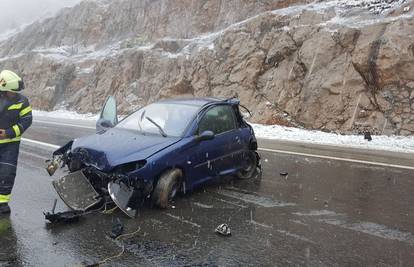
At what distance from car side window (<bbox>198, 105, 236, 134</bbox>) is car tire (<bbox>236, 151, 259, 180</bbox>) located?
2.32 feet

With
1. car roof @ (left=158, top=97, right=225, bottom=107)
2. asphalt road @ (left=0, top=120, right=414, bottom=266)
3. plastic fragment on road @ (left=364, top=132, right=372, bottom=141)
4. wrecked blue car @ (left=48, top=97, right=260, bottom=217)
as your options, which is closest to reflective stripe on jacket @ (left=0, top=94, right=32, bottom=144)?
wrecked blue car @ (left=48, top=97, right=260, bottom=217)

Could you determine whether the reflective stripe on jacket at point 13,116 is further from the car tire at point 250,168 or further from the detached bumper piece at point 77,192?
the car tire at point 250,168

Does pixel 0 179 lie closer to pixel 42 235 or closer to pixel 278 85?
pixel 42 235

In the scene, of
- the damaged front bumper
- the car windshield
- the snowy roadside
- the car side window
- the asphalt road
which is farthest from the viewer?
the snowy roadside

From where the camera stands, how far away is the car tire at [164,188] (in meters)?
5.55

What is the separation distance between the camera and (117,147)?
→ 572cm

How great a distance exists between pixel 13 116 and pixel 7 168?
673mm

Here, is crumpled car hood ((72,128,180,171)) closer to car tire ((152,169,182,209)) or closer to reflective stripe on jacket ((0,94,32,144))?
Result: car tire ((152,169,182,209))

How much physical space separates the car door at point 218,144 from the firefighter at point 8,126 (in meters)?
2.47

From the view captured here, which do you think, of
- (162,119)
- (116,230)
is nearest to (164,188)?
(116,230)

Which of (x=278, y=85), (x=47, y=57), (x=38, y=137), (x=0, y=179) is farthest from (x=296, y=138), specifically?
(x=47, y=57)

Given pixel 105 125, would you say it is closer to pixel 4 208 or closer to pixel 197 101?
pixel 197 101

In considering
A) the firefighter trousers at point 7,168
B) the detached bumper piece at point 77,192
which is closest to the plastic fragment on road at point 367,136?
the detached bumper piece at point 77,192

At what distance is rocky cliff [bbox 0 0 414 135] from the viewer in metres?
15.1
